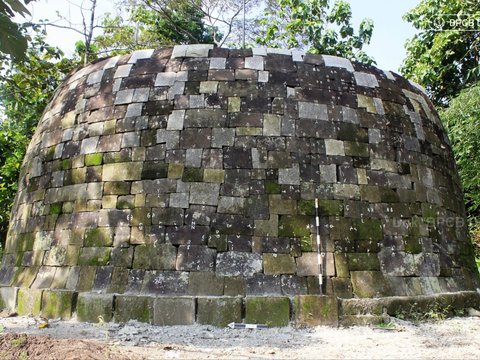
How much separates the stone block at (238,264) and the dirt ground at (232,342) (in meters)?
0.62

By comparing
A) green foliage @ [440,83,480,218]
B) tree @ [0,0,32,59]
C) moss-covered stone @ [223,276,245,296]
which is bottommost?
moss-covered stone @ [223,276,245,296]

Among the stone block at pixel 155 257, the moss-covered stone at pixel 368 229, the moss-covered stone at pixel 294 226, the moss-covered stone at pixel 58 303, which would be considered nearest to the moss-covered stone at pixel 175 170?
the stone block at pixel 155 257

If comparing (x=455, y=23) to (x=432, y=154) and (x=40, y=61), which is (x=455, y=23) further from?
(x=40, y=61)

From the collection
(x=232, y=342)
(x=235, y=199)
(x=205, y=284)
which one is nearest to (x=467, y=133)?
(x=235, y=199)

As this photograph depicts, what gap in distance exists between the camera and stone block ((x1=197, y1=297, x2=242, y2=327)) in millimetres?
4590

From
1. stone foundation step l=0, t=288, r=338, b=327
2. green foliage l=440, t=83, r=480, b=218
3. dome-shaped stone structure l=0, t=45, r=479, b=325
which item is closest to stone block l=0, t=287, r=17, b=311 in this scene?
dome-shaped stone structure l=0, t=45, r=479, b=325

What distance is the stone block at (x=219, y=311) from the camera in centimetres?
459

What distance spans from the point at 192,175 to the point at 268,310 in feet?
5.83

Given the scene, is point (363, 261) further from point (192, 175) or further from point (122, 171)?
point (122, 171)

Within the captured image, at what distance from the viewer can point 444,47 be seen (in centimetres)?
1318

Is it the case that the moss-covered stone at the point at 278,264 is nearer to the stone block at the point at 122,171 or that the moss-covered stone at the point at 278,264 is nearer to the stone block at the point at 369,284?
the stone block at the point at 369,284

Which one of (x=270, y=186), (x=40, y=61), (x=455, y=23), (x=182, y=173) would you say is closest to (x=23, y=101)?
(x=40, y=61)

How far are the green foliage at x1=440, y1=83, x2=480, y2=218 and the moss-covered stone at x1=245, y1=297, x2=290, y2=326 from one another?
9.24 m

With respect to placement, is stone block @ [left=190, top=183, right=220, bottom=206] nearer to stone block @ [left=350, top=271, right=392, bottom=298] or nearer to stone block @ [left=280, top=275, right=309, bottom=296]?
stone block @ [left=280, top=275, right=309, bottom=296]
